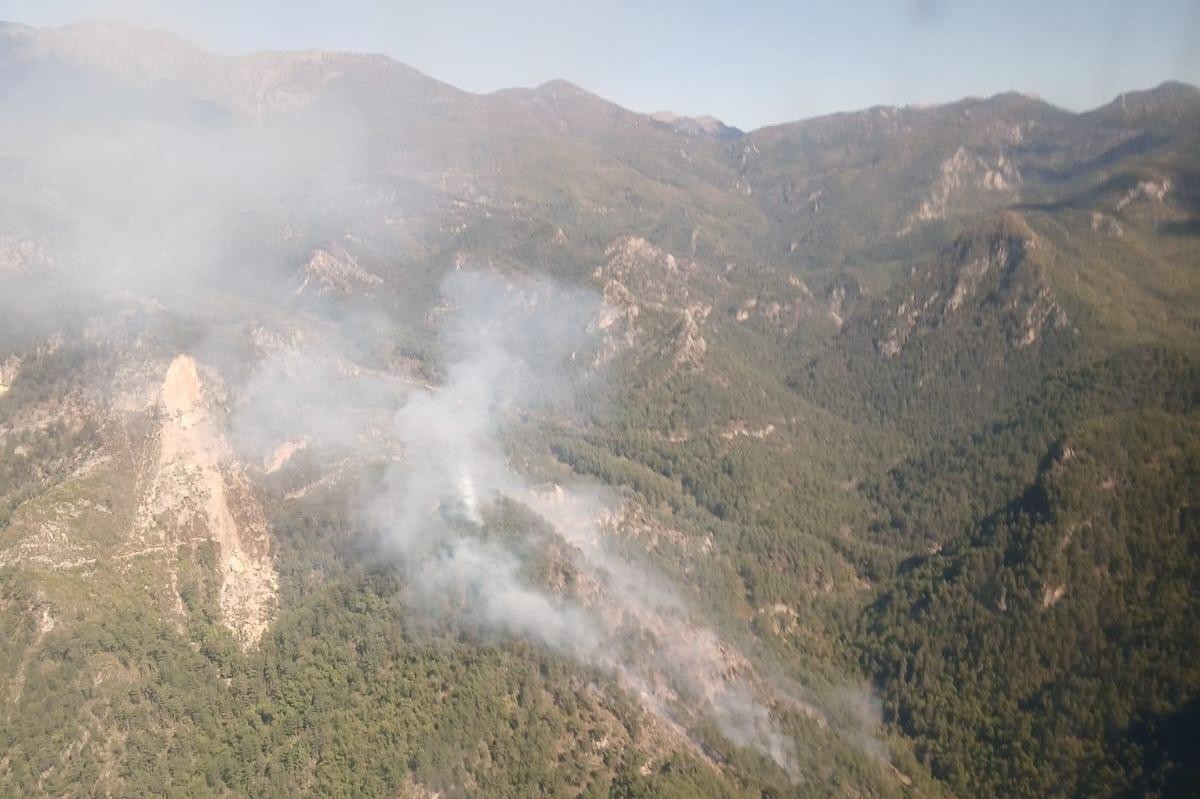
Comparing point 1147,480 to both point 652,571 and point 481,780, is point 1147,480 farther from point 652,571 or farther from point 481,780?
point 481,780

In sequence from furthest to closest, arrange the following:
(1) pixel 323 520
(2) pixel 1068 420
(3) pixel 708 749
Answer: (2) pixel 1068 420 → (1) pixel 323 520 → (3) pixel 708 749

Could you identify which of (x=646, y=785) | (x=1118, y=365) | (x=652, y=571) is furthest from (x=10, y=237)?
(x=1118, y=365)

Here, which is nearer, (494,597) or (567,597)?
(494,597)

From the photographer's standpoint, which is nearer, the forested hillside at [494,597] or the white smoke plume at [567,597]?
the forested hillside at [494,597]

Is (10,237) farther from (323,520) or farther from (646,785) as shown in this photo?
(646,785)

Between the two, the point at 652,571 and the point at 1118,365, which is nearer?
the point at 652,571

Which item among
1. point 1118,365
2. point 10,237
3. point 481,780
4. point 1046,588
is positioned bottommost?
point 481,780

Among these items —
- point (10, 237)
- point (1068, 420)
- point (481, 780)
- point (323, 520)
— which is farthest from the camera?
point (1068, 420)

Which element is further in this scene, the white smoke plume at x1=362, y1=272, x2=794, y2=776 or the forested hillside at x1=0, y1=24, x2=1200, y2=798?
the white smoke plume at x1=362, y1=272, x2=794, y2=776

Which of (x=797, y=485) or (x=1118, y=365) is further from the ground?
(x=1118, y=365)
